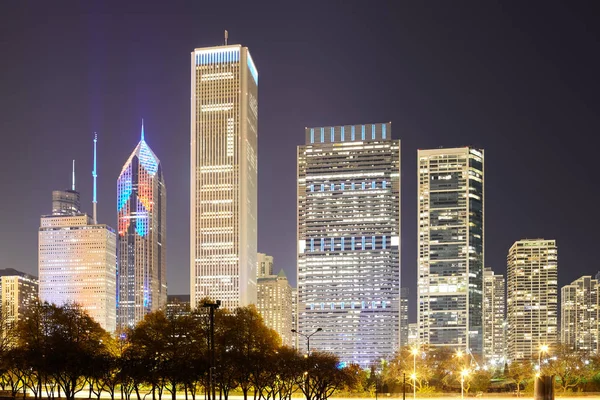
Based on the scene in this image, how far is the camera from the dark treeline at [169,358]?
60406 mm

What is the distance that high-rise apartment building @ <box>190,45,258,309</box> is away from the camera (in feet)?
642

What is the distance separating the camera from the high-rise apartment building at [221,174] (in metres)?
196

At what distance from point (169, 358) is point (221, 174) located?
451 feet

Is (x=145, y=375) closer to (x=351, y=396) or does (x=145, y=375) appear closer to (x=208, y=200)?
(x=351, y=396)

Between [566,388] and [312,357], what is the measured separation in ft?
91.9

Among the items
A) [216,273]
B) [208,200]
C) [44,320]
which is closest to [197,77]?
[208,200]

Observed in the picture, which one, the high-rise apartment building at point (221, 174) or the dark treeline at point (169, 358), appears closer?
the dark treeline at point (169, 358)

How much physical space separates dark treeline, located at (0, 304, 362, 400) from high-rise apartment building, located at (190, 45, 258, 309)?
12536 centimetres

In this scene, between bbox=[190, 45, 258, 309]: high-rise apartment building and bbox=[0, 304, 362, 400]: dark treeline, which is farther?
bbox=[190, 45, 258, 309]: high-rise apartment building

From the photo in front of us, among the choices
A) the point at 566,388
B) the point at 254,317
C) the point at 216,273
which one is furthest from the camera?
the point at 216,273

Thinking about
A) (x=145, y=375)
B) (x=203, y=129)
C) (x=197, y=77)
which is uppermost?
(x=197, y=77)

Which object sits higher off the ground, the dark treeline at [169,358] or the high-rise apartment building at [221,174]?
the high-rise apartment building at [221,174]

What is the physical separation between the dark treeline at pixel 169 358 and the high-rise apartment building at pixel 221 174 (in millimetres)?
125363

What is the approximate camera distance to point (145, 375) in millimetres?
59062
